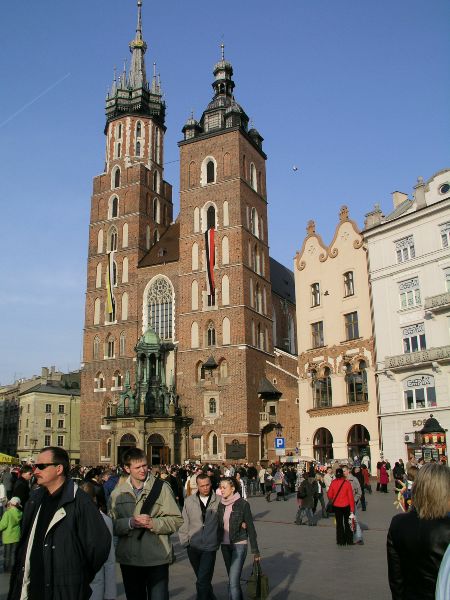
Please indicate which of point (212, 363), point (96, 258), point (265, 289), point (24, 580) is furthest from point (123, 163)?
point (24, 580)

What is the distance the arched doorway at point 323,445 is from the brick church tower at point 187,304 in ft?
22.9

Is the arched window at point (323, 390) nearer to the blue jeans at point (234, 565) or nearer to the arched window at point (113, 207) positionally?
the arched window at point (113, 207)

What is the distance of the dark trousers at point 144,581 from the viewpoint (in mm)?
5426

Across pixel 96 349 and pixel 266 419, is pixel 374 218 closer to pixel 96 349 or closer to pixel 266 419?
pixel 266 419

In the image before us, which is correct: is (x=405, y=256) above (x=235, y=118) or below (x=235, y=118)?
below

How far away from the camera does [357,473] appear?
19.2m

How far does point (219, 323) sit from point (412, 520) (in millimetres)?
40224

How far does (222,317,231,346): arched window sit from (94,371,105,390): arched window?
10489mm

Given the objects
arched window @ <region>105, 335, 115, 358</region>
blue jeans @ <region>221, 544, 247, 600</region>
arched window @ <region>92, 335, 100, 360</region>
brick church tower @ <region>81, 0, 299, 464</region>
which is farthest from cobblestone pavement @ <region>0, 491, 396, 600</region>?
arched window @ <region>92, 335, 100, 360</region>

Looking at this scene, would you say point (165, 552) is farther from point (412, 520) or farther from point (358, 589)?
point (358, 589)

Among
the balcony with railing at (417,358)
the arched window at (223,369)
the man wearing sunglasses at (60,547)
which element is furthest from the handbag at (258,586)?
the arched window at (223,369)

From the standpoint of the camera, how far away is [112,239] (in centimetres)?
5119

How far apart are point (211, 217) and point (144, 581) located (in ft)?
139

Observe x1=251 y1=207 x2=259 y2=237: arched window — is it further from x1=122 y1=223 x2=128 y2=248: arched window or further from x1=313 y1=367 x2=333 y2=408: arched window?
x1=313 y1=367 x2=333 y2=408: arched window
